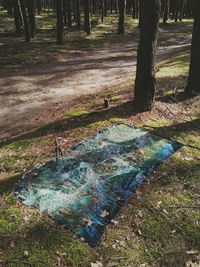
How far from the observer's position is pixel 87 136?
8.41 meters

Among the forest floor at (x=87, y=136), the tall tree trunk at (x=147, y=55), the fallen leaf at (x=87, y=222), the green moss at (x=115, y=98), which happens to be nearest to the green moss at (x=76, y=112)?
the forest floor at (x=87, y=136)

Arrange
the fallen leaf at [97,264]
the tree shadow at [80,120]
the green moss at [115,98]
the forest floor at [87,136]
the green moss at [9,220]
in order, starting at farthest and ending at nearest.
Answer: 1. the green moss at [115,98]
2. the tree shadow at [80,120]
3. the green moss at [9,220]
4. the forest floor at [87,136]
5. the fallen leaf at [97,264]

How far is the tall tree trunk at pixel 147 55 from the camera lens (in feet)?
27.8

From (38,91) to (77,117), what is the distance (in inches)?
185

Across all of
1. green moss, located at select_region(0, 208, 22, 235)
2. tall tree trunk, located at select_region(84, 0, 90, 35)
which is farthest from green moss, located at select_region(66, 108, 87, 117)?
tall tree trunk, located at select_region(84, 0, 90, 35)

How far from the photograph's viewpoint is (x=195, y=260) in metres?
5.22

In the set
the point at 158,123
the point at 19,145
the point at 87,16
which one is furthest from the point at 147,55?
the point at 87,16

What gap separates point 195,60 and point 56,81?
22.4 ft

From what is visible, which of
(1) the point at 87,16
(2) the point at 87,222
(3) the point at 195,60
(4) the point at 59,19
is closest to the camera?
A: (2) the point at 87,222

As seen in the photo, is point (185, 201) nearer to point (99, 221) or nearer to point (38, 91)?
point (99, 221)

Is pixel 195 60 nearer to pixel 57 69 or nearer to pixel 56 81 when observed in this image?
pixel 56 81

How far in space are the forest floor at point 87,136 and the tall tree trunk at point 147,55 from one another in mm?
446

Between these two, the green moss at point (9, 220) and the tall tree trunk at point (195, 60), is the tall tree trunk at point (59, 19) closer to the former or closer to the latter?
the tall tree trunk at point (195, 60)

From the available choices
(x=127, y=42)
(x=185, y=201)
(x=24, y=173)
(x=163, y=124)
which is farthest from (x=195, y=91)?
(x=127, y=42)
